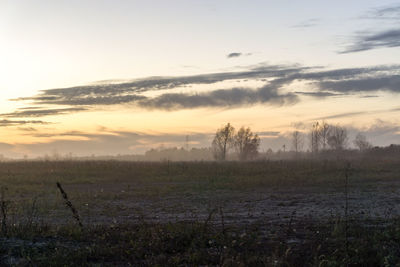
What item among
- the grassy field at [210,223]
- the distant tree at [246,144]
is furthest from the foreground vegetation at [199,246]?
the distant tree at [246,144]

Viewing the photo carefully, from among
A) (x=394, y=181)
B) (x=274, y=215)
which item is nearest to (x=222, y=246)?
(x=274, y=215)

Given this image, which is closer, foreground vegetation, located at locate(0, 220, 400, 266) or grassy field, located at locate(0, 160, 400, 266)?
foreground vegetation, located at locate(0, 220, 400, 266)

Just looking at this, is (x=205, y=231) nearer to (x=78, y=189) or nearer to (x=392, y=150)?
(x=78, y=189)

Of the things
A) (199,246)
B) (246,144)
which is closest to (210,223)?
(199,246)

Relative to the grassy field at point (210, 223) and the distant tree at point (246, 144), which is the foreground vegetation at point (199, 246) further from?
the distant tree at point (246, 144)

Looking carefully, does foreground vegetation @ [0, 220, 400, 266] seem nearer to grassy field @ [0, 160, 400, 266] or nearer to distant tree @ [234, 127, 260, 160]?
grassy field @ [0, 160, 400, 266]

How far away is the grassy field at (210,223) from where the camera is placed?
340 inches

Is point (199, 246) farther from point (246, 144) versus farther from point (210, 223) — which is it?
point (246, 144)

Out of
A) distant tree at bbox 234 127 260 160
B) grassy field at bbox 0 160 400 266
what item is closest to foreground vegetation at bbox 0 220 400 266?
grassy field at bbox 0 160 400 266

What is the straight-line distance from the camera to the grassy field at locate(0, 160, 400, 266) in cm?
864

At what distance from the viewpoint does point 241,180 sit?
30281 mm

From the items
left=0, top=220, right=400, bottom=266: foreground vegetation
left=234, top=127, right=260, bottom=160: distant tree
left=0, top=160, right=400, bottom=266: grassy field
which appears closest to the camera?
left=0, top=220, right=400, bottom=266: foreground vegetation

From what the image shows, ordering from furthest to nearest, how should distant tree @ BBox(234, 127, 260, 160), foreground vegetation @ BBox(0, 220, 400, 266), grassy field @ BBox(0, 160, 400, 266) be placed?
distant tree @ BBox(234, 127, 260, 160), grassy field @ BBox(0, 160, 400, 266), foreground vegetation @ BBox(0, 220, 400, 266)

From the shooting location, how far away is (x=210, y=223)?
1259 cm
